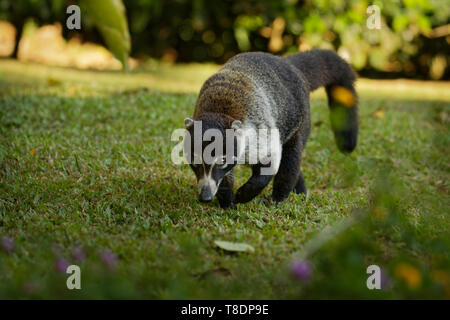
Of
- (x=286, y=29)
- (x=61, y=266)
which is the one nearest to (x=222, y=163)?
(x=61, y=266)

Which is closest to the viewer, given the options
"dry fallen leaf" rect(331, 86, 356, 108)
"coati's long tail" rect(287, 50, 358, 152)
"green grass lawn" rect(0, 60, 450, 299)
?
"green grass lawn" rect(0, 60, 450, 299)

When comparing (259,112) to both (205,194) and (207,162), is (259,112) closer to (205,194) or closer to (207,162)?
(207,162)

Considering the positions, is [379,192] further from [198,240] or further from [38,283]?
[38,283]

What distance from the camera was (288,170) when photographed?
3955mm

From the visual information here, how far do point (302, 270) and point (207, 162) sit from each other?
1089mm

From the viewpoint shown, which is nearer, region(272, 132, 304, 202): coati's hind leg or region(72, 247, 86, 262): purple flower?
region(72, 247, 86, 262): purple flower

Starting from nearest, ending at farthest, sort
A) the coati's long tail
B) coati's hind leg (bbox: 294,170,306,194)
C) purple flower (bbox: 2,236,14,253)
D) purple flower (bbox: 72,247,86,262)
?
purple flower (bbox: 72,247,86,262) → purple flower (bbox: 2,236,14,253) → coati's hind leg (bbox: 294,170,306,194) → the coati's long tail

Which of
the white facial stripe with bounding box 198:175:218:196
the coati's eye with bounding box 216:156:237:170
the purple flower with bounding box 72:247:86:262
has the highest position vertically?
the coati's eye with bounding box 216:156:237:170

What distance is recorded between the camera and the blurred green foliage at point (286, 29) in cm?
873

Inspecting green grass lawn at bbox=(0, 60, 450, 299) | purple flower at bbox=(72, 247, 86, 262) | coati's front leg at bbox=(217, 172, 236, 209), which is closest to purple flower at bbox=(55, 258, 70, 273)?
green grass lawn at bbox=(0, 60, 450, 299)

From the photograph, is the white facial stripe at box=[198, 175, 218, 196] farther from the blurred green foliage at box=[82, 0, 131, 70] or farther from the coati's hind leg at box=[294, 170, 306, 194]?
the blurred green foliage at box=[82, 0, 131, 70]

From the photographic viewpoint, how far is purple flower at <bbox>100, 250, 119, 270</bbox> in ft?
8.29

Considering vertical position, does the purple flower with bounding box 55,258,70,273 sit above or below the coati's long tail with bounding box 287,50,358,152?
below
